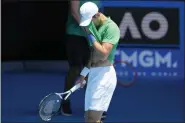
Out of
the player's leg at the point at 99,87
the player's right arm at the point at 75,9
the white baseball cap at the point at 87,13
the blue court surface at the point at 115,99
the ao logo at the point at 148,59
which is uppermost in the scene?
the player's right arm at the point at 75,9

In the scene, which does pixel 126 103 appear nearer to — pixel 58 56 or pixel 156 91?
pixel 156 91

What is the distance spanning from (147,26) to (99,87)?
5.10 metres

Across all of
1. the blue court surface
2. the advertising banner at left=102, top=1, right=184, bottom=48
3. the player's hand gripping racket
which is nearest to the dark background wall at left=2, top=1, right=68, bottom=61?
the blue court surface

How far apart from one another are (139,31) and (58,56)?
2045mm

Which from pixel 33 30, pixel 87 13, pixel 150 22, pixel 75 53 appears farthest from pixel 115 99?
pixel 87 13

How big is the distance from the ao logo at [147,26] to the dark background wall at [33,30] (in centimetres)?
170

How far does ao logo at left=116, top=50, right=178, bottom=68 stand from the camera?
415 inches

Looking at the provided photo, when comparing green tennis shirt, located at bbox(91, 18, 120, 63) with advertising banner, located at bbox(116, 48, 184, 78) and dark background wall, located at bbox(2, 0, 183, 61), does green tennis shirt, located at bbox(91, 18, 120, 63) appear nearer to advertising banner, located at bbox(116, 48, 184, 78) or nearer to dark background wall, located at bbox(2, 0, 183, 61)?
advertising banner, located at bbox(116, 48, 184, 78)

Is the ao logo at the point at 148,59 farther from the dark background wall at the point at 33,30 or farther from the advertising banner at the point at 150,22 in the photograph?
the dark background wall at the point at 33,30

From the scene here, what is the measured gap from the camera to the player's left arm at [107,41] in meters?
5.37

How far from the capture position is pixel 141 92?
952cm

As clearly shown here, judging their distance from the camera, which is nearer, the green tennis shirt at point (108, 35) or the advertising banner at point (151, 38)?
the green tennis shirt at point (108, 35)

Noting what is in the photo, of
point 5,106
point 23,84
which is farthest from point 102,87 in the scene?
point 23,84

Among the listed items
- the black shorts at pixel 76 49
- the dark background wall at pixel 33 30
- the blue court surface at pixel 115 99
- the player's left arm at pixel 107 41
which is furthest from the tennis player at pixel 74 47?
the dark background wall at pixel 33 30
